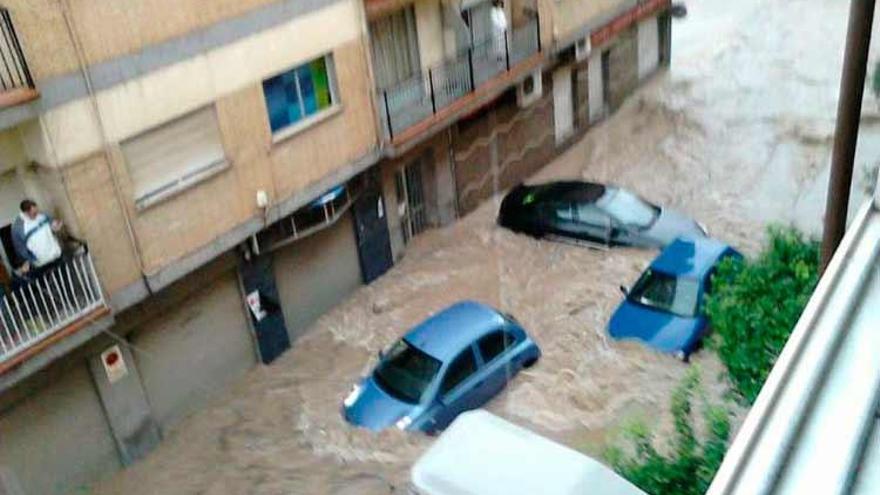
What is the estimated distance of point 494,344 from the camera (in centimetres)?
973

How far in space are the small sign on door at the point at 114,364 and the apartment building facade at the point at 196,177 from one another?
23 mm

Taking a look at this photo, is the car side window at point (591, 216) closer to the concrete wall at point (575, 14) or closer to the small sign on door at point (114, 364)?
the concrete wall at point (575, 14)

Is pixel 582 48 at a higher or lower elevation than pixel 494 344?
higher

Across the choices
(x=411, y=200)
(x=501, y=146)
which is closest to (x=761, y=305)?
(x=411, y=200)

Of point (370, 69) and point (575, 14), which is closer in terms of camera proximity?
point (370, 69)

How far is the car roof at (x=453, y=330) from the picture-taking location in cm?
945

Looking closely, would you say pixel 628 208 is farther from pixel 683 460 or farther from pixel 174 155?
pixel 683 460

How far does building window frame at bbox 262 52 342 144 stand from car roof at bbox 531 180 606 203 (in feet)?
13.4

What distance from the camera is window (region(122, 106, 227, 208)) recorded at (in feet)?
29.3

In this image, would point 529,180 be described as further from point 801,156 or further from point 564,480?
point 564,480

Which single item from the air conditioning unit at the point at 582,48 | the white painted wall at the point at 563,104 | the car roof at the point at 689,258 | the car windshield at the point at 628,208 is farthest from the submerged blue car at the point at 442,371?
the air conditioning unit at the point at 582,48

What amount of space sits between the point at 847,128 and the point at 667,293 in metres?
6.52

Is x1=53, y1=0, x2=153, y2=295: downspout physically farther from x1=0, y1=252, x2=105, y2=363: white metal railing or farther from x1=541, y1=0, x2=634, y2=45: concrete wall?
x1=541, y1=0, x2=634, y2=45: concrete wall

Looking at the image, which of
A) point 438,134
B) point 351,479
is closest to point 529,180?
point 438,134
